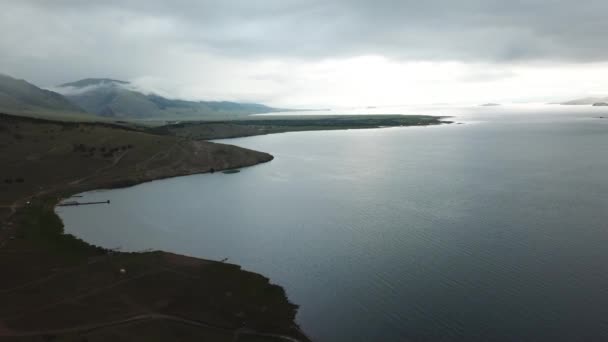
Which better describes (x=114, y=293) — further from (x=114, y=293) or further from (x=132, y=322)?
(x=132, y=322)

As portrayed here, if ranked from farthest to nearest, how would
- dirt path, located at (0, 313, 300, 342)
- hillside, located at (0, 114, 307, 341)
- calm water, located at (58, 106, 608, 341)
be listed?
1. calm water, located at (58, 106, 608, 341)
2. hillside, located at (0, 114, 307, 341)
3. dirt path, located at (0, 313, 300, 342)

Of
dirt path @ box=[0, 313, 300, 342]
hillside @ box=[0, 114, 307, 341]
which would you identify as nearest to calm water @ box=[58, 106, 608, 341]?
hillside @ box=[0, 114, 307, 341]

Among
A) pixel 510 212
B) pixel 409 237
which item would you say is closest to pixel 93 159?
pixel 409 237

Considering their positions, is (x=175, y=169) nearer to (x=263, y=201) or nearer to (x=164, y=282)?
(x=263, y=201)

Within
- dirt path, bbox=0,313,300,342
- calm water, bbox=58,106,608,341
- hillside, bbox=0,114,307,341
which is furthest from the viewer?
calm water, bbox=58,106,608,341

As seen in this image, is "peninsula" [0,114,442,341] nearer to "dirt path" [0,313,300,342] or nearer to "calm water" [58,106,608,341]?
"dirt path" [0,313,300,342]

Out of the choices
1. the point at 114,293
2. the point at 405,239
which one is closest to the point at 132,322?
the point at 114,293

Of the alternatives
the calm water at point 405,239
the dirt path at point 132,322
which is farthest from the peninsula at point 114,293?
the calm water at point 405,239

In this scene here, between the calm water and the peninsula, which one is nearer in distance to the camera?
the peninsula
